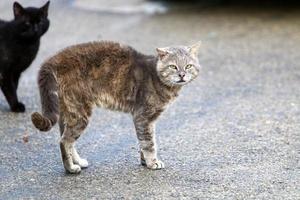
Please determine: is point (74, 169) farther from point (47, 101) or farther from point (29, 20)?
point (29, 20)

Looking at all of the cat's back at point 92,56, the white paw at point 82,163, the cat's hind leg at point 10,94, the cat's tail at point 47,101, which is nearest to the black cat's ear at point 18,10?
the cat's hind leg at point 10,94

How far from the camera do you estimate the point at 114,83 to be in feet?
17.7

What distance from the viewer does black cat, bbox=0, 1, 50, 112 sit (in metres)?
7.13

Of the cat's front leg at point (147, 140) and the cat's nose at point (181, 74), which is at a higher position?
the cat's nose at point (181, 74)

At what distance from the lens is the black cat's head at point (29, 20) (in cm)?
718

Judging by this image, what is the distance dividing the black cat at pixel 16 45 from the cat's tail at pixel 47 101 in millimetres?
2022

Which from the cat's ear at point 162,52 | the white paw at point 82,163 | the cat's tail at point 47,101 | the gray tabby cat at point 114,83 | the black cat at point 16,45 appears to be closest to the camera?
the cat's tail at point 47,101

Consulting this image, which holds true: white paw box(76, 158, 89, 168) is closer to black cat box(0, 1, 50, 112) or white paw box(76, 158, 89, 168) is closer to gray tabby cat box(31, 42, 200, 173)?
gray tabby cat box(31, 42, 200, 173)

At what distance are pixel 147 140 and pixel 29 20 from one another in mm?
2519

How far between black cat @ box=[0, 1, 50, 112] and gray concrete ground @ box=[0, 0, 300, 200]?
0.26 m

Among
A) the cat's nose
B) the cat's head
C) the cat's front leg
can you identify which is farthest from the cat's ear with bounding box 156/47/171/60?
the cat's front leg

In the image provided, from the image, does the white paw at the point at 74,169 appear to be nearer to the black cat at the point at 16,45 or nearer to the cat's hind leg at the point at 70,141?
the cat's hind leg at the point at 70,141

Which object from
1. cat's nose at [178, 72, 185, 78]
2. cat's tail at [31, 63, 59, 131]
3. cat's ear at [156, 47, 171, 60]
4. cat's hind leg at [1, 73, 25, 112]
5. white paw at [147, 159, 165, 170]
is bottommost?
cat's hind leg at [1, 73, 25, 112]

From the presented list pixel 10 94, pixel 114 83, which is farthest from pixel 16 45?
pixel 114 83
